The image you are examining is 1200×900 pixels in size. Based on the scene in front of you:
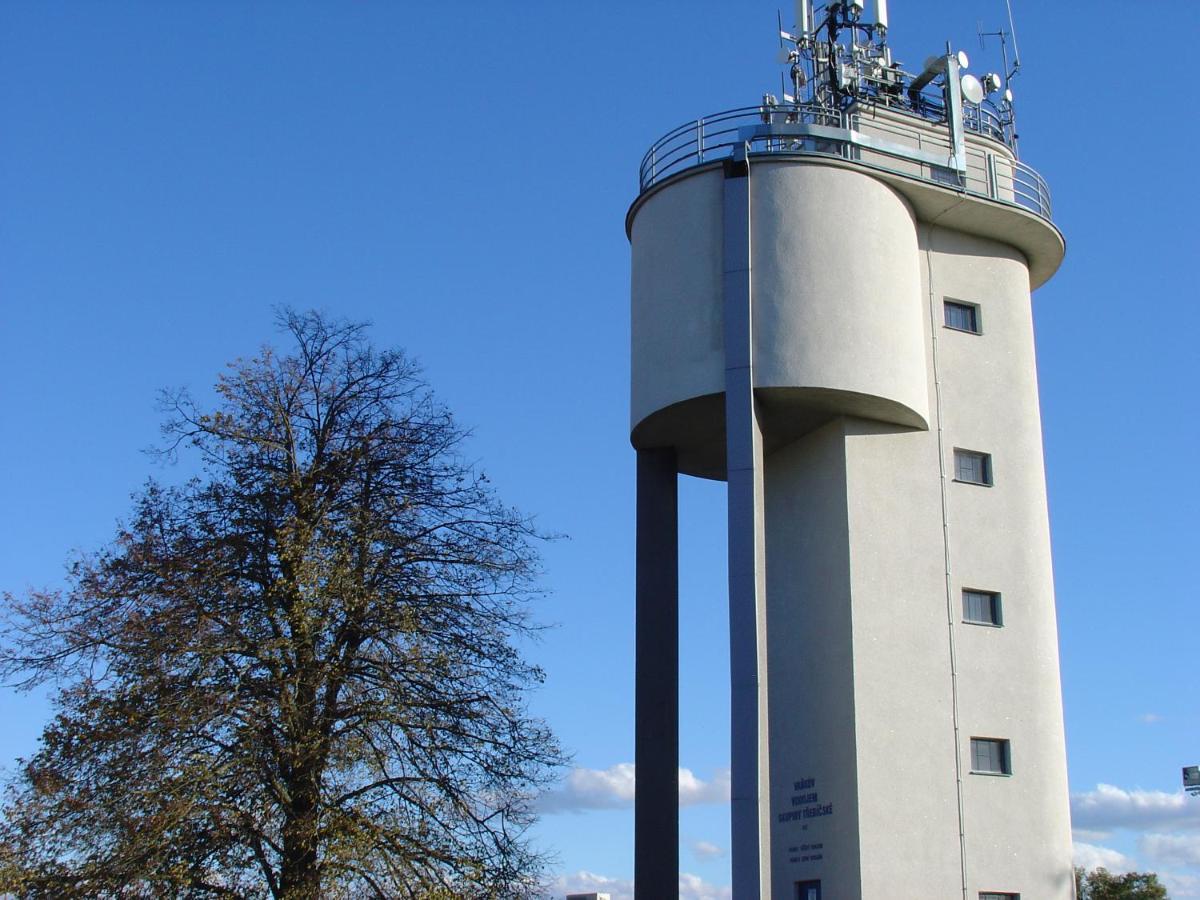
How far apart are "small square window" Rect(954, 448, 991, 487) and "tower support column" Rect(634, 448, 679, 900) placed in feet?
19.8

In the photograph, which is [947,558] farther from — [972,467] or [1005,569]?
[972,467]

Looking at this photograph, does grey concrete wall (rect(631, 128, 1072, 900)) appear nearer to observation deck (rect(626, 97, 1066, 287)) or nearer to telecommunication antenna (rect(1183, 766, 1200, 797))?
observation deck (rect(626, 97, 1066, 287))

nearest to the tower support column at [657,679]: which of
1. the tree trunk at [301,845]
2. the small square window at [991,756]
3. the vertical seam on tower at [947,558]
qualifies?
the vertical seam on tower at [947,558]

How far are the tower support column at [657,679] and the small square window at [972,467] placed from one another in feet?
19.8

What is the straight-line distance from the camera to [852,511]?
28625 millimetres

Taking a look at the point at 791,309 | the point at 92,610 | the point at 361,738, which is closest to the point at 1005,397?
the point at 791,309

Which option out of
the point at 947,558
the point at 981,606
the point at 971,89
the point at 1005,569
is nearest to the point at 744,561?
the point at 947,558

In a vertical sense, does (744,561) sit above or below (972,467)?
below

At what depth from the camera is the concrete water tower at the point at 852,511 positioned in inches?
1075

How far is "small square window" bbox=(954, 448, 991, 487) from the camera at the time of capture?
30422 millimetres

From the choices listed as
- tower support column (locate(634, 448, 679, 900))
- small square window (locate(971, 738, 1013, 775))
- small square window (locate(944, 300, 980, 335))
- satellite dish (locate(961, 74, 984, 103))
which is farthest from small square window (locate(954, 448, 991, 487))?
satellite dish (locate(961, 74, 984, 103))

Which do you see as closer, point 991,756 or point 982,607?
point 991,756

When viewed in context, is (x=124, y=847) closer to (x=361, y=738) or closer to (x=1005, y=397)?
(x=361, y=738)

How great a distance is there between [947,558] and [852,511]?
2472 mm
